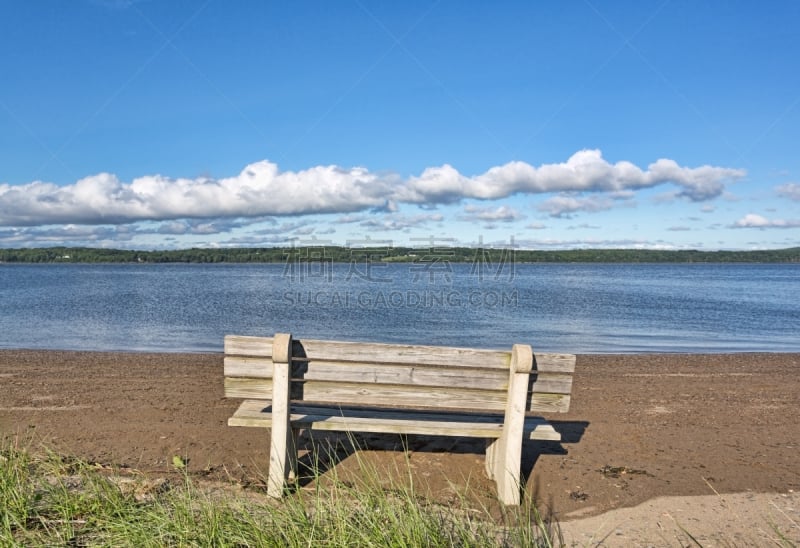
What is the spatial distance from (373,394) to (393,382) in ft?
0.53

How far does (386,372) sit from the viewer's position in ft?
14.5

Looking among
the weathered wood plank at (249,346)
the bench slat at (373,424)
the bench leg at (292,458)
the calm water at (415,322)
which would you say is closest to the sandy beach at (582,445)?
the bench leg at (292,458)

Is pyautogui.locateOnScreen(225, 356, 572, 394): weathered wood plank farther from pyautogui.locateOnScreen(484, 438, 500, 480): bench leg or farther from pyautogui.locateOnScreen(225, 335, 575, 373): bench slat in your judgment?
pyautogui.locateOnScreen(484, 438, 500, 480): bench leg

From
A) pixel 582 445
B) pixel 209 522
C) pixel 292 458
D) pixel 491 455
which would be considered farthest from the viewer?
pixel 582 445

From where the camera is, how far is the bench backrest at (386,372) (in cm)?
437

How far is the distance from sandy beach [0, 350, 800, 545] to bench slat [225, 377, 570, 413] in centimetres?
51

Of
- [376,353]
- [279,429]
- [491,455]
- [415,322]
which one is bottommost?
[415,322]

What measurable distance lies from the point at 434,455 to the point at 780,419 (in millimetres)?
4190

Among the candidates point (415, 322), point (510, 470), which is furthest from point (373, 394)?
point (415, 322)

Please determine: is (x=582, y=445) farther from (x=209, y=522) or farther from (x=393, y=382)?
(x=209, y=522)

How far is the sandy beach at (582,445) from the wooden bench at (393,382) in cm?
46

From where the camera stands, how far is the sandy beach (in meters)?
4.57

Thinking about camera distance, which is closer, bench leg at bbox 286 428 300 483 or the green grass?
the green grass

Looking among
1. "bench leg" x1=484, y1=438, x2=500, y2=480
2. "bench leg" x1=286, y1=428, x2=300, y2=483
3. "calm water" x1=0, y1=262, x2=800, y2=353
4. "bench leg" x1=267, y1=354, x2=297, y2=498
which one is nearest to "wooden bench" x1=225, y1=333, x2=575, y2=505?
"bench leg" x1=267, y1=354, x2=297, y2=498
